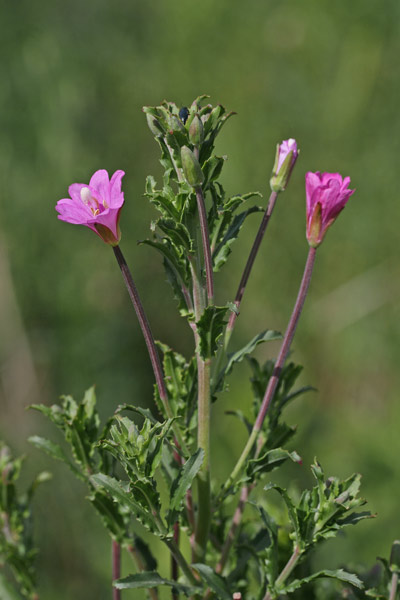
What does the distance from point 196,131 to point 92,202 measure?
0.78ft

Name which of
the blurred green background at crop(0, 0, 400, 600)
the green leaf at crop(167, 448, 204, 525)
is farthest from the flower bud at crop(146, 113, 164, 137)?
the blurred green background at crop(0, 0, 400, 600)

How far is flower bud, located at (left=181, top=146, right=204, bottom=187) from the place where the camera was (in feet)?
3.36

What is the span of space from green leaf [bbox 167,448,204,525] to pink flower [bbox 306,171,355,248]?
1.41 ft

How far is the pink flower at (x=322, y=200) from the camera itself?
1172 mm

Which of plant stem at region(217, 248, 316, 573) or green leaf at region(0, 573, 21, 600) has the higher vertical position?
plant stem at region(217, 248, 316, 573)

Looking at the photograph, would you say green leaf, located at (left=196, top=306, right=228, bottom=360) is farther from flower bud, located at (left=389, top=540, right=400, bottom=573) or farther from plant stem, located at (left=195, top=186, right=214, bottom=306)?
flower bud, located at (left=389, top=540, right=400, bottom=573)

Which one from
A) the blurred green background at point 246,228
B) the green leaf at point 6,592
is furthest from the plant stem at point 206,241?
the blurred green background at point 246,228

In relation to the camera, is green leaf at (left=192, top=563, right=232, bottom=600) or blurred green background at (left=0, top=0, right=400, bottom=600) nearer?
green leaf at (left=192, top=563, right=232, bottom=600)

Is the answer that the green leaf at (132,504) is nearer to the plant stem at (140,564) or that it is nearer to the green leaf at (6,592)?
the plant stem at (140,564)

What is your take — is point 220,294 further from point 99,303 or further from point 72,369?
point 72,369

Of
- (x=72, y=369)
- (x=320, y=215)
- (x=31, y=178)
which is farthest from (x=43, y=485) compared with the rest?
(x=320, y=215)

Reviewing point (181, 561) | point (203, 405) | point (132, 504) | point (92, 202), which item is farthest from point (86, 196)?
point (181, 561)

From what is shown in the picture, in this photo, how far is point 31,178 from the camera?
4242mm

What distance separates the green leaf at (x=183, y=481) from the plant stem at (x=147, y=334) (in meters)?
0.10
